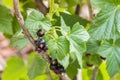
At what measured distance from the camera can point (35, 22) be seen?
3.09 feet

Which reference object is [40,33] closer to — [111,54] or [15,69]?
[111,54]

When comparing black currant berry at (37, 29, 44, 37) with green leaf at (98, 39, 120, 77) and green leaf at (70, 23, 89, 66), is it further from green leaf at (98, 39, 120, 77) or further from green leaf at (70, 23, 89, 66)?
green leaf at (98, 39, 120, 77)

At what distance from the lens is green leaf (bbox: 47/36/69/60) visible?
90 cm

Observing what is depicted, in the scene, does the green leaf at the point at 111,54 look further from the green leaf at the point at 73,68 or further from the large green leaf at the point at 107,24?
the green leaf at the point at 73,68

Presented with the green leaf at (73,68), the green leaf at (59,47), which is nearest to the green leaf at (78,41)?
the green leaf at (59,47)

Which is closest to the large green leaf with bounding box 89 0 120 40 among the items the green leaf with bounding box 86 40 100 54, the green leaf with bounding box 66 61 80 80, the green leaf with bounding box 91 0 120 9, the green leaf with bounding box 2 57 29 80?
the green leaf with bounding box 91 0 120 9

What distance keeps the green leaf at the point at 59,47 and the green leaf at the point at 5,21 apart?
16.0 inches

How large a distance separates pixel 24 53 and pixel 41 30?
7.94 feet

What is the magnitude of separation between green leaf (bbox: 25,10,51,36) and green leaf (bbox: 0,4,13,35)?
1.10 feet

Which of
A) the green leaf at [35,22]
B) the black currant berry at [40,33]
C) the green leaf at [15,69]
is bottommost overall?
the green leaf at [15,69]

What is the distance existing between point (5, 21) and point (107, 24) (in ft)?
1.40

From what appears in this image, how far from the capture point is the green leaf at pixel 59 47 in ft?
2.97

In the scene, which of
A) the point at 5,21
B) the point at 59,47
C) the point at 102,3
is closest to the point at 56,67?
the point at 59,47

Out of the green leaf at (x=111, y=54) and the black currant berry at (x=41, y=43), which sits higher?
the black currant berry at (x=41, y=43)
